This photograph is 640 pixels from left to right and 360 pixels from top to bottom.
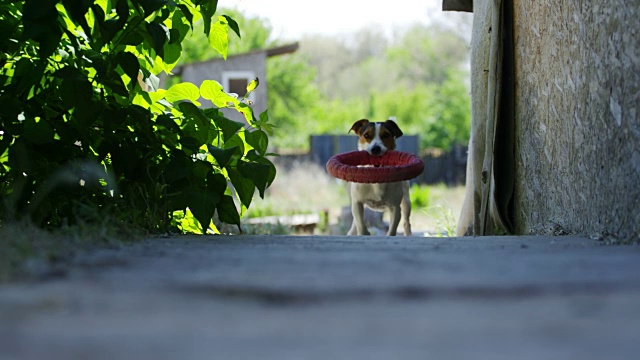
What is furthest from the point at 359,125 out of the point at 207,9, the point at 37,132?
the point at 37,132

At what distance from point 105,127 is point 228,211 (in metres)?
0.66

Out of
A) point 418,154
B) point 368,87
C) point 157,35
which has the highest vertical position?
point 157,35

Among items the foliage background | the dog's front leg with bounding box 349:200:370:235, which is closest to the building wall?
the foliage background

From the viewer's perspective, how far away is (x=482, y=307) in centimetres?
153

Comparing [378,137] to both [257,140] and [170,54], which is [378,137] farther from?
[170,54]

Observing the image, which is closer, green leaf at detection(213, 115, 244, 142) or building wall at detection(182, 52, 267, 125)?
green leaf at detection(213, 115, 244, 142)

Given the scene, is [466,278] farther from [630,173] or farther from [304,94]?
[304,94]

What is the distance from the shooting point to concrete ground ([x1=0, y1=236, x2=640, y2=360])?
124cm

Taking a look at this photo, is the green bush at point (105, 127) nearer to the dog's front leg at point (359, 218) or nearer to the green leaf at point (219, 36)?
the green leaf at point (219, 36)

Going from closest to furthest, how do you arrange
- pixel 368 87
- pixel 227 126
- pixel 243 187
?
pixel 243 187 → pixel 227 126 → pixel 368 87

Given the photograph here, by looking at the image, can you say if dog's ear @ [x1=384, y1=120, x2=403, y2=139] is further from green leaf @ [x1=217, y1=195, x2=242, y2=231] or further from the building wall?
the building wall

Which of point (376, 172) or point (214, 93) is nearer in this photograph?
point (214, 93)

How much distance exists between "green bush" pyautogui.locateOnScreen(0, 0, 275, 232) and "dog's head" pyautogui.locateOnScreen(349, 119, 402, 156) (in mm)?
4062

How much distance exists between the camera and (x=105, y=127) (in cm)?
327
